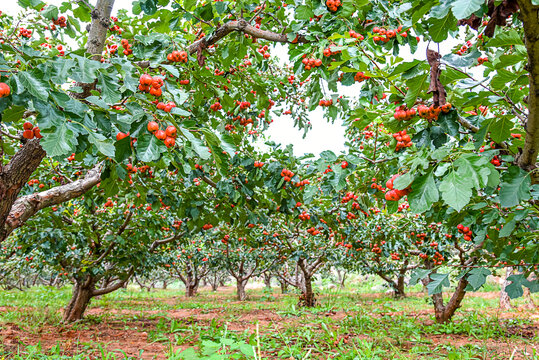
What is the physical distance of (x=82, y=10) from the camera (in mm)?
2779

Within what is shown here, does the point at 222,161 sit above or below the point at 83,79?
below

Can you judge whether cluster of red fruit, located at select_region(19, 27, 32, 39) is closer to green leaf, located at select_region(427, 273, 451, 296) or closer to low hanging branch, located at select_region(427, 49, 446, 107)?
low hanging branch, located at select_region(427, 49, 446, 107)

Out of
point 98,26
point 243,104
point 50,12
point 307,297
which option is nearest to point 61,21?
point 50,12

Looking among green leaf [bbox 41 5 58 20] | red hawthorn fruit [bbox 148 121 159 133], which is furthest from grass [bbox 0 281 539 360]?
green leaf [bbox 41 5 58 20]

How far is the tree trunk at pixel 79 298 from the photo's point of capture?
240 inches

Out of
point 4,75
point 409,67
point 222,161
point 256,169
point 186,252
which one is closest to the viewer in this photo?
point 409,67

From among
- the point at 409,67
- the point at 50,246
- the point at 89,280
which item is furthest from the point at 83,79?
the point at 89,280

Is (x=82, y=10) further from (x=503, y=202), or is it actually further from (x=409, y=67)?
(x=503, y=202)

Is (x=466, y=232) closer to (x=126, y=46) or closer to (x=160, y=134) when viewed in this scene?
(x=160, y=134)

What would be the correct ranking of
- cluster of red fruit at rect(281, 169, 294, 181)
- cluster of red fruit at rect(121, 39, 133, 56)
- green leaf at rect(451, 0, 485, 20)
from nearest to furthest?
1. green leaf at rect(451, 0, 485, 20)
2. cluster of red fruit at rect(121, 39, 133, 56)
3. cluster of red fruit at rect(281, 169, 294, 181)

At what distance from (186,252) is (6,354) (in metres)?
10.7

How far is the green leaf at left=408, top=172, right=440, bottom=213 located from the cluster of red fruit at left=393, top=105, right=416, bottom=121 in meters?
0.52

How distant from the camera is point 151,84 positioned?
1.81 meters

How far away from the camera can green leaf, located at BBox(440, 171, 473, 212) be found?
1161 millimetres
